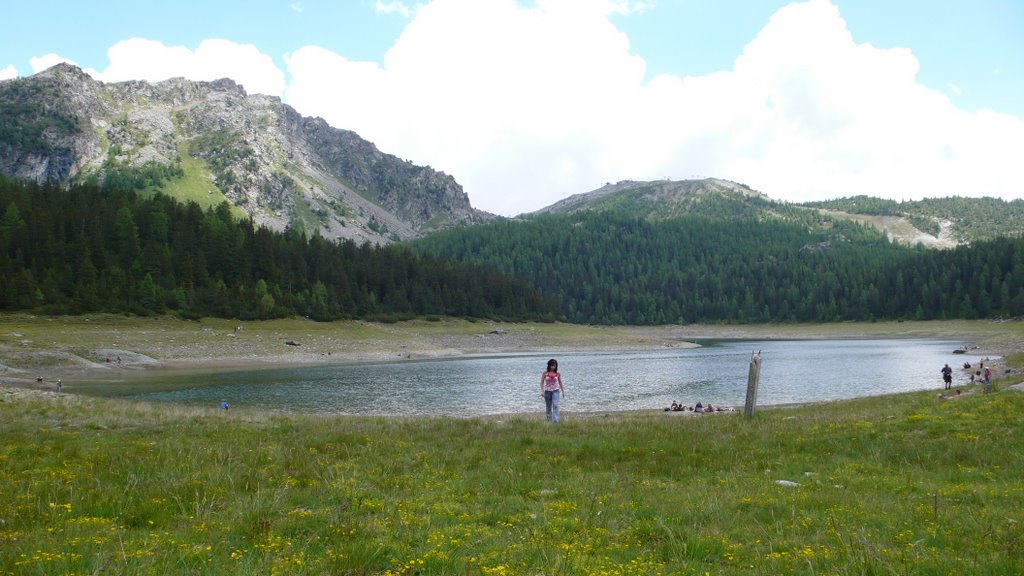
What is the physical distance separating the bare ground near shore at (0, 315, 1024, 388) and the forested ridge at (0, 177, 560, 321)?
5.01 metres

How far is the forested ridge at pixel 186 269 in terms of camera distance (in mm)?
79312

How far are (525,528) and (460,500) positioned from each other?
201cm

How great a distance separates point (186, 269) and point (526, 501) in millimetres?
101417

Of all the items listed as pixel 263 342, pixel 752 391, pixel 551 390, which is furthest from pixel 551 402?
pixel 263 342

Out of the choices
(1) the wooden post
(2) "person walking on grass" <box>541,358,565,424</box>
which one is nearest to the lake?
(2) "person walking on grass" <box>541,358,565,424</box>

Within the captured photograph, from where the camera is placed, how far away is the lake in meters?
39.2

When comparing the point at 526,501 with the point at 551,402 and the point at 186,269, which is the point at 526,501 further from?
the point at 186,269

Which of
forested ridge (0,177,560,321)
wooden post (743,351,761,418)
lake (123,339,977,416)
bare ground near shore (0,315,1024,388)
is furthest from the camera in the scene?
forested ridge (0,177,560,321)

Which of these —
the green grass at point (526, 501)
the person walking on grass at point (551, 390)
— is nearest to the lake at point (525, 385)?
the person walking on grass at point (551, 390)

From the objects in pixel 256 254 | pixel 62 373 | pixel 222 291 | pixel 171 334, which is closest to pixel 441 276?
pixel 256 254

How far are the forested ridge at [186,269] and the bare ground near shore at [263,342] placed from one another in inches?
197

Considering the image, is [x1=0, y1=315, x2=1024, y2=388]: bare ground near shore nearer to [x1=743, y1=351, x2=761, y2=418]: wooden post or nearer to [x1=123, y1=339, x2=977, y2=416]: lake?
[x1=123, y1=339, x2=977, y2=416]: lake

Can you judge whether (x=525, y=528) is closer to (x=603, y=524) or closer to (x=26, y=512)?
(x=603, y=524)

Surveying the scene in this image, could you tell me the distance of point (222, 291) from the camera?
8869cm
